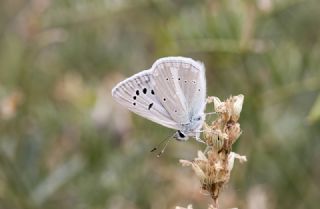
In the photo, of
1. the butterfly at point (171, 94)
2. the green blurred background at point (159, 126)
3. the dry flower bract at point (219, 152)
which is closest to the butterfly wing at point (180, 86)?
the butterfly at point (171, 94)

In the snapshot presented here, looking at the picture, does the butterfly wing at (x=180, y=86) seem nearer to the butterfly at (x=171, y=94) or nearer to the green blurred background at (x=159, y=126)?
the butterfly at (x=171, y=94)

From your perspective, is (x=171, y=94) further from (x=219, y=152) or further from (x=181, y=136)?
(x=219, y=152)

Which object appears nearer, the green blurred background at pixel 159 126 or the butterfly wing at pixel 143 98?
the butterfly wing at pixel 143 98

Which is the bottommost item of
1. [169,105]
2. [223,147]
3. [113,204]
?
[223,147]

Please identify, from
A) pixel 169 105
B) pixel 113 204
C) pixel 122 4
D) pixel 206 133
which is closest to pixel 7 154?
pixel 113 204

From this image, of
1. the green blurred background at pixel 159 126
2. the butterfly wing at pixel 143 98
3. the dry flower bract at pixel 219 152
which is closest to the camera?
the dry flower bract at pixel 219 152

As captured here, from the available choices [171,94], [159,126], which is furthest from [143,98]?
[159,126]

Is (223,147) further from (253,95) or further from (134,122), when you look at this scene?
(134,122)

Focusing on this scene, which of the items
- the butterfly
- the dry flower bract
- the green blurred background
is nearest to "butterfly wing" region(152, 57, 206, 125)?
the butterfly
